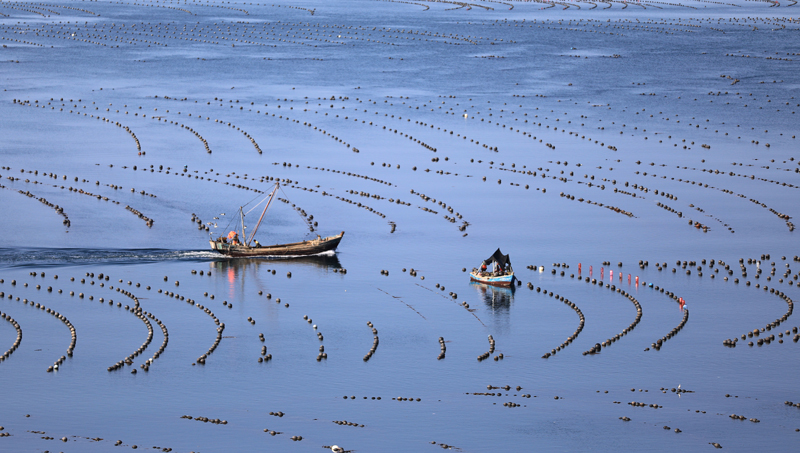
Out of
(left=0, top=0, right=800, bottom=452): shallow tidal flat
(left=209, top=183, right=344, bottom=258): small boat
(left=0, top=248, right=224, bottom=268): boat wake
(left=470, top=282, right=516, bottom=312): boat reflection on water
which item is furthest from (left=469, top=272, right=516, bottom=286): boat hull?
(left=0, top=248, right=224, bottom=268): boat wake

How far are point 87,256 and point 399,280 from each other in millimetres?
23168

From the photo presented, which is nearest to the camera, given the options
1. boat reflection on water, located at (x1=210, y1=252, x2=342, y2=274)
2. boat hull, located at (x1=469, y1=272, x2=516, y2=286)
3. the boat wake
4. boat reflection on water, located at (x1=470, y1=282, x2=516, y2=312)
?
boat reflection on water, located at (x1=470, y1=282, x2=516, y2=312)

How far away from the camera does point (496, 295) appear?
79.9m

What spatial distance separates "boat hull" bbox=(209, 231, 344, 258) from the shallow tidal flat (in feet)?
2.71

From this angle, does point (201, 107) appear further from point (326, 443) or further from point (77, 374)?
point (326, 443)

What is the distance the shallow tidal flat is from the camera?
58688 millimetres

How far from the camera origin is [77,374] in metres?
63.6

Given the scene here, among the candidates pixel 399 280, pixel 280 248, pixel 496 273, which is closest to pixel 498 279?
pixel 496 273

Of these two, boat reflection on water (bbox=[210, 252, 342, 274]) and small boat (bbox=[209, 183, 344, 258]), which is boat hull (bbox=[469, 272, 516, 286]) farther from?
small boat (bbox=[209, 183, 344, 258])

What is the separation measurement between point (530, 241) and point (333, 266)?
1723 cm

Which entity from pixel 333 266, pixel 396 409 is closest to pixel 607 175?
pixel 333 266

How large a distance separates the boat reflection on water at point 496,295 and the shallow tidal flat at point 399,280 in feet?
0.87

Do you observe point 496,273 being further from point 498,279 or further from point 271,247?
point 271,247

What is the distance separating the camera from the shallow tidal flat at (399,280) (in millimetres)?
58688
